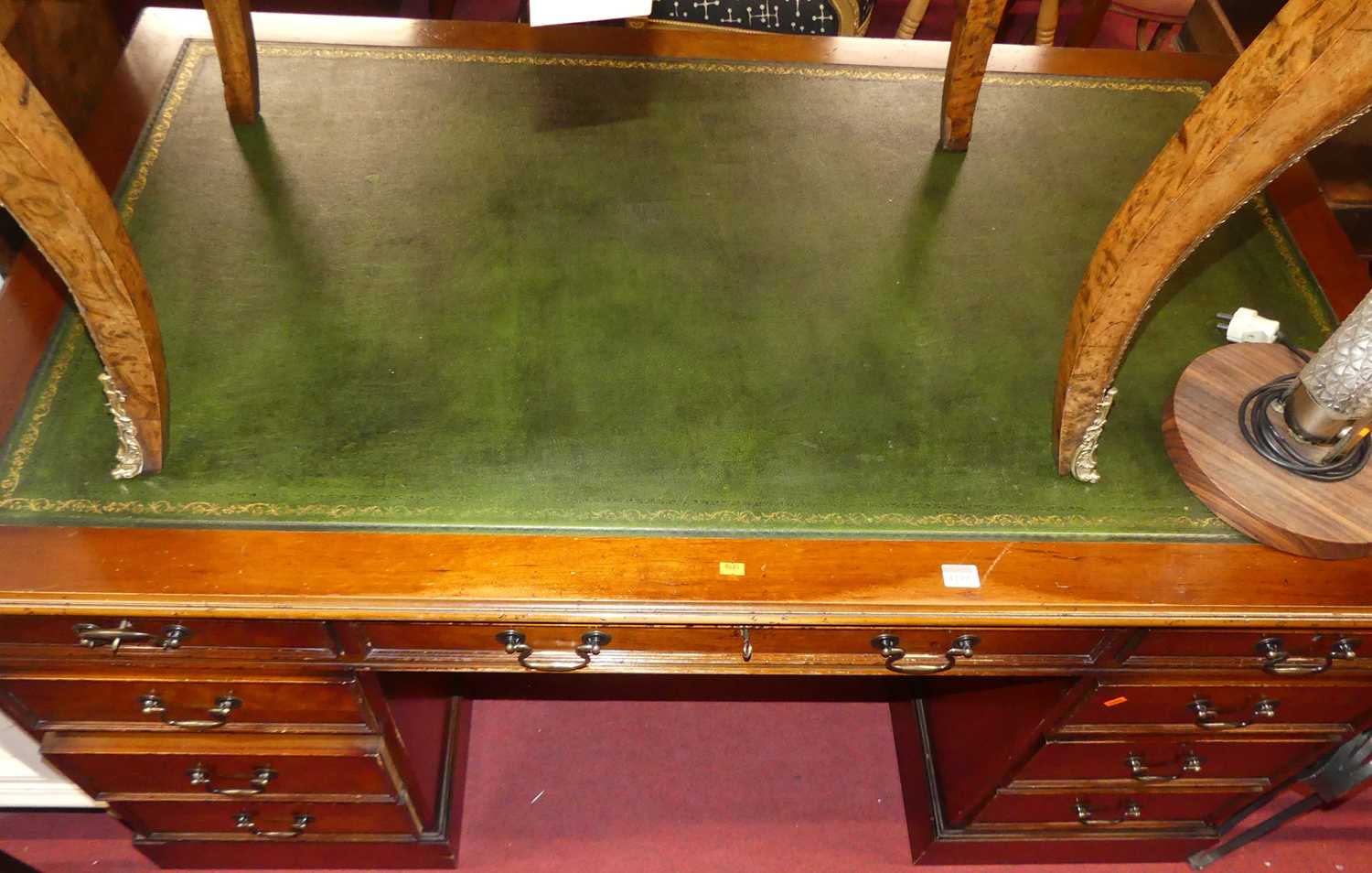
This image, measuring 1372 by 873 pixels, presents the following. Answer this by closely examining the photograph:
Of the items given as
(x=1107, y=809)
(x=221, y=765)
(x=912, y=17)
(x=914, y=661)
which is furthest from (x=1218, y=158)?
(x=912, y=17)

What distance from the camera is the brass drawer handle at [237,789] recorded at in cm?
189

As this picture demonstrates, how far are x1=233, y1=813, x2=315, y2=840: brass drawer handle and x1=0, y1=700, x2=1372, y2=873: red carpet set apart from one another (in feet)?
1.29

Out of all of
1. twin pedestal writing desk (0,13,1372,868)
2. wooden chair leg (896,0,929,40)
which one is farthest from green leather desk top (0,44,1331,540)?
wooden chair leg (896,0,929,40)

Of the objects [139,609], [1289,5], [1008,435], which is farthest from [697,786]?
[1289,5]

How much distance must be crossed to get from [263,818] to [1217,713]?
1765 millimetres

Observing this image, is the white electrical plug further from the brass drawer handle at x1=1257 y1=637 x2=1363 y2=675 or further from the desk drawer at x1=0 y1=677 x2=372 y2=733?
the desk drawer at x1=0 y1=677 x2=372 y2=733

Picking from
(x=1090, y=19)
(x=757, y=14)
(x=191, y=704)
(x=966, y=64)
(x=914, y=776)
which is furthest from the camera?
(x=1090, y=19)

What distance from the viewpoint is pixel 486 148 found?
206 centimetres

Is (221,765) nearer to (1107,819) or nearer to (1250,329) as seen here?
(1107,819)

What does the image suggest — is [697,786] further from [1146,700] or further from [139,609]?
[139,609]

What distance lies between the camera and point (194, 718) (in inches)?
69.8

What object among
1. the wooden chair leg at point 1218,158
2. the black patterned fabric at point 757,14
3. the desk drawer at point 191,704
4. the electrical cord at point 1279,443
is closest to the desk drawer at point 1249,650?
the electrical cord at point 1279,443

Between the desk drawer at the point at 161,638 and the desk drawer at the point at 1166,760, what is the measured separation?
1.30 meters

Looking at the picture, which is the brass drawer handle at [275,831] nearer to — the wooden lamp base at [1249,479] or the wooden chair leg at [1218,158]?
the wooden chair leg at [1218,158]
